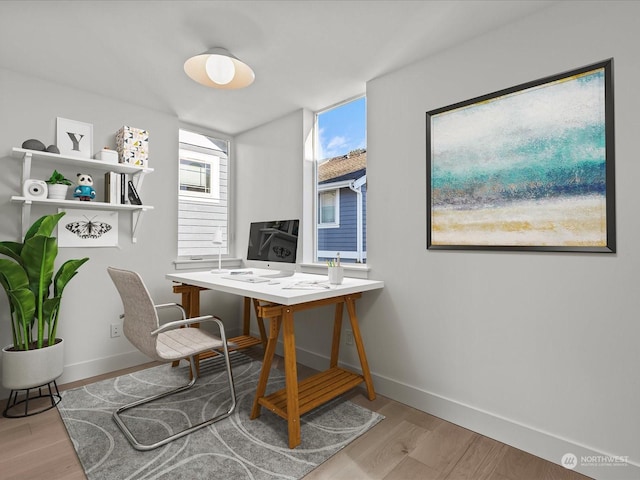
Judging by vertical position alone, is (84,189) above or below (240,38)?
below

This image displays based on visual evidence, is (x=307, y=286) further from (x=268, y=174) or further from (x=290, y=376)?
(x=268, y=174)

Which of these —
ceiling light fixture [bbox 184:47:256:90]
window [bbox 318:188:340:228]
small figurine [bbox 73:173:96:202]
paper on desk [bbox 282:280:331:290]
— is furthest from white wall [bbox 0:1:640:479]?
ceiling light fixture [bbox 184:47:256:90]

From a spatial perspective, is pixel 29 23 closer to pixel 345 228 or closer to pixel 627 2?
pixel 345 228

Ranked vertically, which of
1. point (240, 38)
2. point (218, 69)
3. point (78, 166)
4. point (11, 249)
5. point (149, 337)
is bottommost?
point (149, 337)

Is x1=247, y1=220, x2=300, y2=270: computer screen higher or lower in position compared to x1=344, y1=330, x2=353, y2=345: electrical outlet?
higher

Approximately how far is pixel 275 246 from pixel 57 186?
1.59m

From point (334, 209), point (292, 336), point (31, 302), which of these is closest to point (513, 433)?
point (292, 336)

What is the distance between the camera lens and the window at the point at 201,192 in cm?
338

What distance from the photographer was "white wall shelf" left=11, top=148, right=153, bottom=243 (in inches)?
87.4

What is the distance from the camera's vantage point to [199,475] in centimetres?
151

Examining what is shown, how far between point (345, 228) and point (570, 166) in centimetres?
165

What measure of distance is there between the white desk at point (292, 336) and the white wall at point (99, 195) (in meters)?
0.57

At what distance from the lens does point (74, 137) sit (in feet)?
8.37

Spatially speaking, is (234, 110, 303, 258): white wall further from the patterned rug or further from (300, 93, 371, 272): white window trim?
the patterned rug
